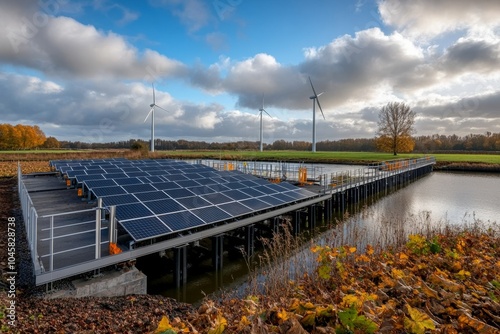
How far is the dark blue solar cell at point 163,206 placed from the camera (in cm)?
1102

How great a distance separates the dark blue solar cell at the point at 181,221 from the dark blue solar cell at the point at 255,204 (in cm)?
347

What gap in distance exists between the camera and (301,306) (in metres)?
4.25

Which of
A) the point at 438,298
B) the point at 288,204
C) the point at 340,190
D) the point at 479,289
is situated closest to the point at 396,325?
the point at 438,298

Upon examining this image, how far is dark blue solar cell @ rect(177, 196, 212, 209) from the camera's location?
12.2 metres

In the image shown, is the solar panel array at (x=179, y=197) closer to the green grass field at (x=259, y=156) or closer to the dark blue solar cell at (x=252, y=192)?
the dark blue solar cell at (x=252, y=192)

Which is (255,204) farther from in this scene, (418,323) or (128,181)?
(418,323)

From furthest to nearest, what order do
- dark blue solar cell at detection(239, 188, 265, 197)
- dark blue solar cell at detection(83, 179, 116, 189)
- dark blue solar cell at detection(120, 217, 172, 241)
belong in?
dark blue solar cell at detection(239, 188, 265, 197), dark blue solar cell at detection(83, 179, 116, 189), dark blue solar cell at detection(120, 217, 172, 241)

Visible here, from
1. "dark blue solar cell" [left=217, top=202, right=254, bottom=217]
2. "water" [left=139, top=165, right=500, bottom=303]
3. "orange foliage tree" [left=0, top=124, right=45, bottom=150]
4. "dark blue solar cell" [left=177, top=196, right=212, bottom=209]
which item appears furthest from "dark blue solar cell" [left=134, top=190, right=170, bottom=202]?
"orange foliage tree" [left=0, top=124, right=45, bottom=150]

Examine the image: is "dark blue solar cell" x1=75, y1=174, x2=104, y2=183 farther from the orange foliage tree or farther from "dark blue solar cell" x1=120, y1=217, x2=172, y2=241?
the orange foliage tree

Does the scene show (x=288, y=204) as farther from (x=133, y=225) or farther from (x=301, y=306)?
(x=301, y=306)

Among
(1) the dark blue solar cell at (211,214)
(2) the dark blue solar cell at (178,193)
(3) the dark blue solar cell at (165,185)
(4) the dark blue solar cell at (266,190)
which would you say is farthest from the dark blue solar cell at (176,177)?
(1) the dark blue solar cell at (211,214)

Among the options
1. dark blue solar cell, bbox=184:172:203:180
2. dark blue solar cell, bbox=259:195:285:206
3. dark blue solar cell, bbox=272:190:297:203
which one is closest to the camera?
dark blue solar cell, bbox=259:195:285:206

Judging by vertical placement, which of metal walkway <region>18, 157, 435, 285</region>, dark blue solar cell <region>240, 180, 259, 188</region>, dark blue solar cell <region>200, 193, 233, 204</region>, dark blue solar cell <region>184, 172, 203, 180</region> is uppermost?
dark blue solar cell <region>184, 172, 203, 180</region>

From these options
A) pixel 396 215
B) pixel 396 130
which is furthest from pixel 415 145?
pixel 396 215
